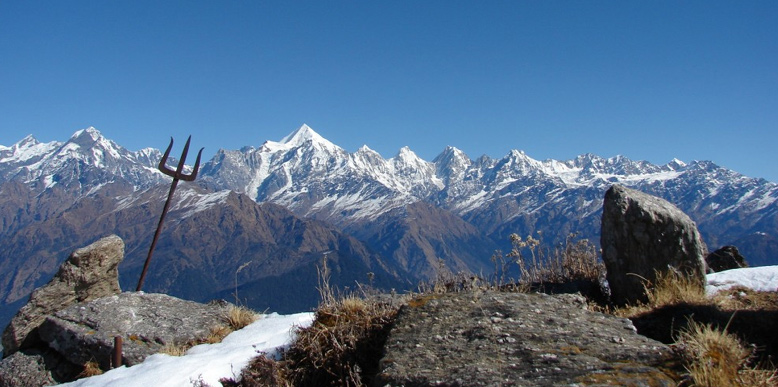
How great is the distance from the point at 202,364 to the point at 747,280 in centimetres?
976

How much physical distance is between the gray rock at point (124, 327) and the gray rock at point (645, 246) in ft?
26.8

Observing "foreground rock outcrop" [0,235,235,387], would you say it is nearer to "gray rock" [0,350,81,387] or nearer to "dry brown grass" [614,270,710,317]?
"gray rock" [0,350,81,387]

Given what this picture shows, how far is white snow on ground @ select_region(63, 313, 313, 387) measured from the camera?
7.08 meters

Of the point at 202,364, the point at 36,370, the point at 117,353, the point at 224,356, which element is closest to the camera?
the point at 202,364

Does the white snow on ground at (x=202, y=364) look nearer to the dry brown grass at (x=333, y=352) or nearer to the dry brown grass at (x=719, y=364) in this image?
the dry brown grass at (x=333, y=352)

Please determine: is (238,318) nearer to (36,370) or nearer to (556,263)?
(36,370)

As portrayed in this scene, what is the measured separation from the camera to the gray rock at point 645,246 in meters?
9.50

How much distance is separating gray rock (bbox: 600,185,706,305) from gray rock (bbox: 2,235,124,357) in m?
12.0

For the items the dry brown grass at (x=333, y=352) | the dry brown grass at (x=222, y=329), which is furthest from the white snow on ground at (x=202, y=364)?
the dry brown grass at (x=333, y=352)

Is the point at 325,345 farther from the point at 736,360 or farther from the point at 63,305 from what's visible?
the point at 63,305

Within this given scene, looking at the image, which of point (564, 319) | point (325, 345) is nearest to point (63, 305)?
point (325, 345)

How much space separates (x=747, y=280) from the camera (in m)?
9.68

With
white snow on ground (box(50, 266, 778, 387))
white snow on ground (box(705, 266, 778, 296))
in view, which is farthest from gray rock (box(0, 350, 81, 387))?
white snow on ground (box(705, 266, 778, 296))

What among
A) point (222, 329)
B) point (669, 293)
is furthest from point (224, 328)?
point (669, 293)
